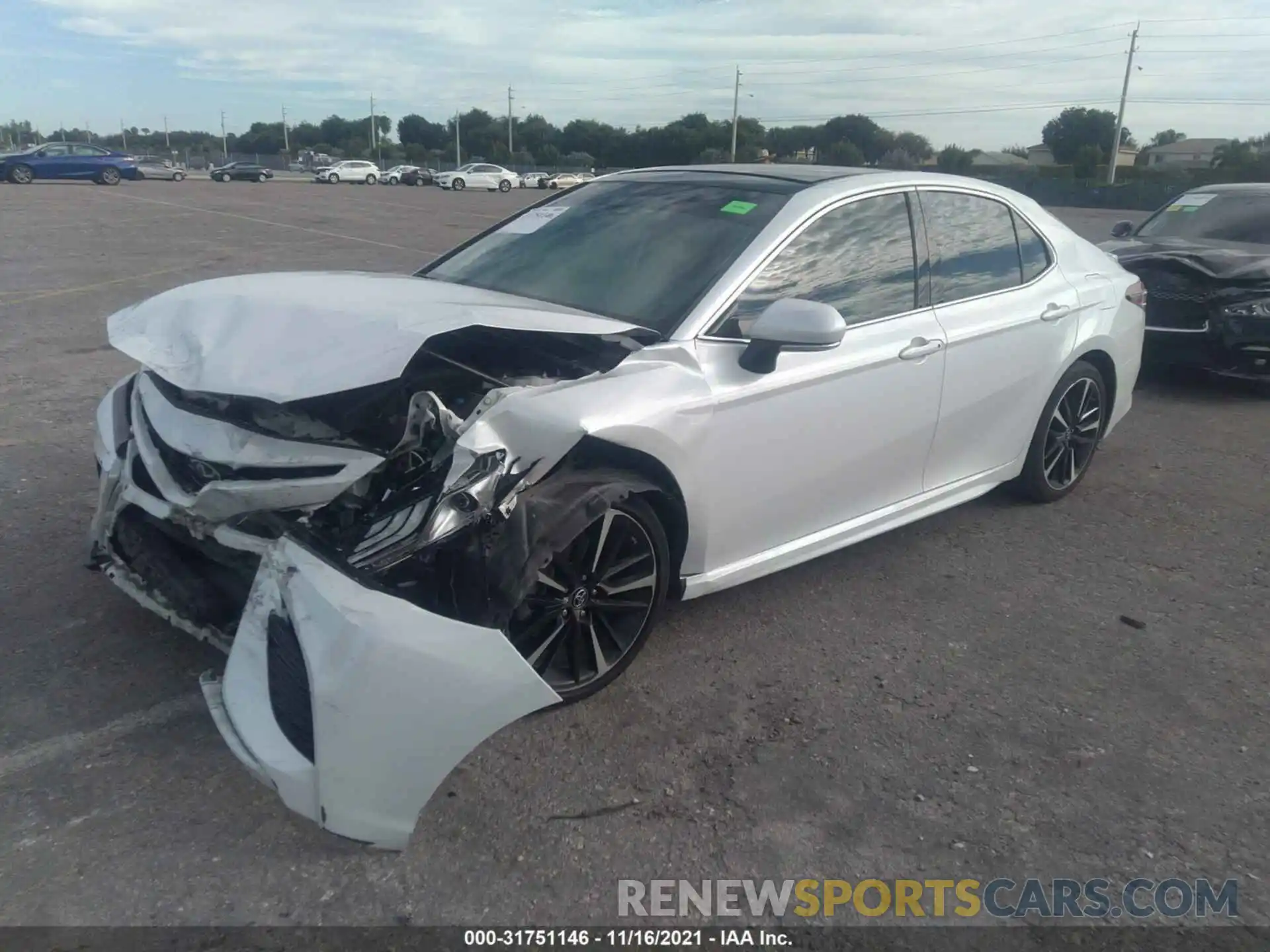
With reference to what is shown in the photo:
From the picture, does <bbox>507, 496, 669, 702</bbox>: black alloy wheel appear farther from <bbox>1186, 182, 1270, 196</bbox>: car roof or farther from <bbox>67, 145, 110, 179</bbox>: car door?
<bbox>67, 145, 110, 179</bbox>: car door

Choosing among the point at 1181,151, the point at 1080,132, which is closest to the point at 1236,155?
the point at 1080,132

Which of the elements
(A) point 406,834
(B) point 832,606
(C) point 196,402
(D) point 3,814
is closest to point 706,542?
(B) point 832,606

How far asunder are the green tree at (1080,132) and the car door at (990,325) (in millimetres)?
84057

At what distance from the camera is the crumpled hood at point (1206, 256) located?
24.8 feet

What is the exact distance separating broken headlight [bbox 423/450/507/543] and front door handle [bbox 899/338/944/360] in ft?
6.24

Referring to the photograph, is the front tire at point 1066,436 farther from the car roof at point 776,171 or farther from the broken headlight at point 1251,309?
the broken headlight at point 1251,309

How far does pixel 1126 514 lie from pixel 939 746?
9.01 ft

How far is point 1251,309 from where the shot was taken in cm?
745

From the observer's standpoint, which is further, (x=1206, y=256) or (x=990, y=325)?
(x=1206, y=256)

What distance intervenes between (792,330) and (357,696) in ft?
5.91

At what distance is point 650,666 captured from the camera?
362 cm

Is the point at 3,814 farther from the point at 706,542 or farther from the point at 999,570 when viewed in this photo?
the point at 999,570

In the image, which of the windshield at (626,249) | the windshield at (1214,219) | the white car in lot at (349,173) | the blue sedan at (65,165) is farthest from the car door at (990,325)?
the white car in lot at (349,173)

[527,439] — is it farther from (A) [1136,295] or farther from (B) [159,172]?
(B) [159,172]
